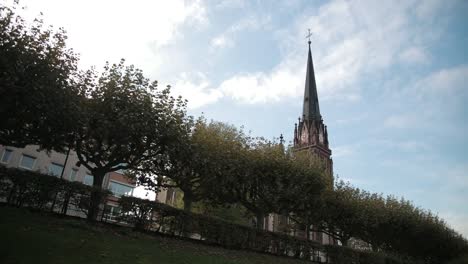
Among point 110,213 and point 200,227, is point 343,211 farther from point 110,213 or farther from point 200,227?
point 110,213

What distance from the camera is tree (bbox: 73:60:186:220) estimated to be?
69.1 ft

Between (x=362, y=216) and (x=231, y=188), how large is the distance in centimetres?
1711

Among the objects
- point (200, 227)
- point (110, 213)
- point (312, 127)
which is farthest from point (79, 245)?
point (312, 127)

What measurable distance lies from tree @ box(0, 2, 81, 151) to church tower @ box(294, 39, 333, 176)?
72.5 meters

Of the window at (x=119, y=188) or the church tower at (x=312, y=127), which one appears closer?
the window at (x=119, y=188)

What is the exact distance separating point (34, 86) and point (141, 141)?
796 centimetres

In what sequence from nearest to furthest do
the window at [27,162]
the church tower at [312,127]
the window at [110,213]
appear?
the window at [110,213]
the window at [27,162]
the church tower at [312,127]

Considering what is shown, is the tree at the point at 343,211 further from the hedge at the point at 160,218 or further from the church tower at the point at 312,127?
the church tower at the point at 312,127

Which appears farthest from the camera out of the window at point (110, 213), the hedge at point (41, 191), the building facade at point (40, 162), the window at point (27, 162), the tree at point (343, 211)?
the window at point (27, 162)

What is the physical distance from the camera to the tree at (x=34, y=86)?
15797 mm

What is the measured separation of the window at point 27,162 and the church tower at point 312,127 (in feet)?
194

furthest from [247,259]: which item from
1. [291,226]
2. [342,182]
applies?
[291,226]

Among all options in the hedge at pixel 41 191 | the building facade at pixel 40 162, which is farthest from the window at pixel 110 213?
the building facade at pixel 40 162

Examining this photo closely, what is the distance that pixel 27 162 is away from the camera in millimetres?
43531
